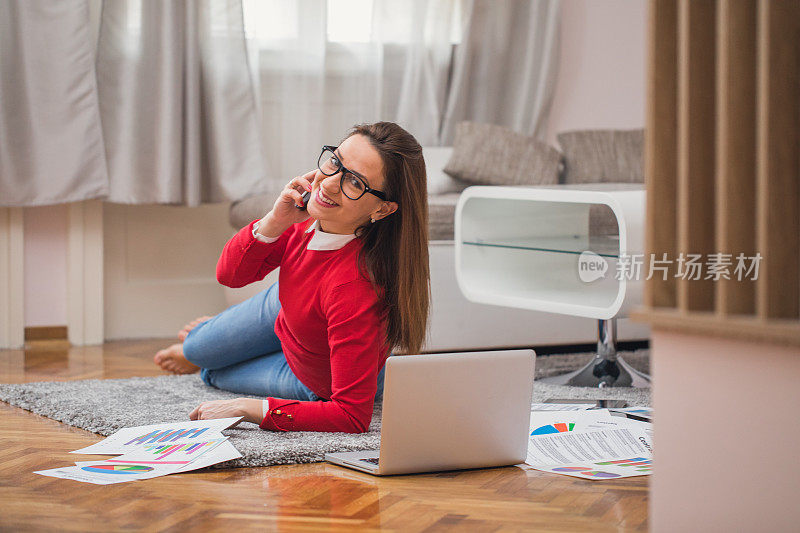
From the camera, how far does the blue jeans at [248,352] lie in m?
2.05

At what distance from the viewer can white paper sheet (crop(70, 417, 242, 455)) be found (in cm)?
162

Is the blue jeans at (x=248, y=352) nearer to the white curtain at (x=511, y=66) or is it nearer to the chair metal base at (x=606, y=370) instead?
the chair metal base at (x=606, y=370)

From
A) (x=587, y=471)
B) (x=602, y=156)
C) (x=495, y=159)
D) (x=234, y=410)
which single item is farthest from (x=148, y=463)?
(x=602, y=156)

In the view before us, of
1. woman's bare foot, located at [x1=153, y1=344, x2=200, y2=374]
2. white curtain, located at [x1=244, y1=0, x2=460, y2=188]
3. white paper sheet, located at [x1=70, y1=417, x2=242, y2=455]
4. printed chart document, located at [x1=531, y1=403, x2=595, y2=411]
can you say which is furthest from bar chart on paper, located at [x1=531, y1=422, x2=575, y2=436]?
white curtain, located at [x1=244, y1=0, x2=460, y2=188]

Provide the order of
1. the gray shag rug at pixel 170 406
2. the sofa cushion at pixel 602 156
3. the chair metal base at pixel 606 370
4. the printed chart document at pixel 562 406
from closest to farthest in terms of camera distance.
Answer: the gray shag rug at pixel 170 406
the printed chart document at pixel 562 406
the chair metal base at pixel 606 370
the sofa cushion at pixel 602 156

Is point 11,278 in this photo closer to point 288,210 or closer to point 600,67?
point 288,210

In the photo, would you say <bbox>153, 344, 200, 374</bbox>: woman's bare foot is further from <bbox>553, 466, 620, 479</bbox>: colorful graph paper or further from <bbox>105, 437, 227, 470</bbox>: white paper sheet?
<bbox>553, 466, 620, 479</bbox>: colorful graph paper

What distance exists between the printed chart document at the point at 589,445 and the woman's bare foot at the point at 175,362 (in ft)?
3.12

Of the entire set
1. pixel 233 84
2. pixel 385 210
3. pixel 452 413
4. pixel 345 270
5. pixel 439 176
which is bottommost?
pixel 452 413

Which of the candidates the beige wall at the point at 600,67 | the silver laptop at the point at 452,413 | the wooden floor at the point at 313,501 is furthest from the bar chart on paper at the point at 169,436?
the beige wall at the point at 600,67

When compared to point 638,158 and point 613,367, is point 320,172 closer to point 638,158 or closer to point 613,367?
point 613,367

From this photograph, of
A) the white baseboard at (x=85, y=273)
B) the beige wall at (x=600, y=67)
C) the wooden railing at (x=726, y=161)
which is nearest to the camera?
the wooden railing at (x=726, y=161)

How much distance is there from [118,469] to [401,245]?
627mm

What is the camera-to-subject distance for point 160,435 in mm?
1658
